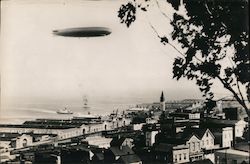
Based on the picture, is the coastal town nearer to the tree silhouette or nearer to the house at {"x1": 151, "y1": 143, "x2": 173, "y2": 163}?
the house at {"x1": 151, "y1": 143, "x2": 173, "y2": 163}

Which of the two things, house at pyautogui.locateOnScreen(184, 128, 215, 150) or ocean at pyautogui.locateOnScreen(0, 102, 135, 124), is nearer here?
ocean at pyautogui.locateOnScreen(0, 102, 135, 124)

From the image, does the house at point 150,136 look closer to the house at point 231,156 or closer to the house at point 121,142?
the house at point 121,142

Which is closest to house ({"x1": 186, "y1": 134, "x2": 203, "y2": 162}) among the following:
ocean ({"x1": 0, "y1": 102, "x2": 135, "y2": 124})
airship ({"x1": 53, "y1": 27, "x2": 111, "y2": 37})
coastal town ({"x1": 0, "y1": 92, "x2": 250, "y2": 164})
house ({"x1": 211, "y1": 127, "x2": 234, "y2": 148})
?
coastal town ({"x1": 0, "y1": 92, "x2": 250, "y2": 164})

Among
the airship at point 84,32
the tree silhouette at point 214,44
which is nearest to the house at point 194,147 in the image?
the tree silhouette at point 214,44

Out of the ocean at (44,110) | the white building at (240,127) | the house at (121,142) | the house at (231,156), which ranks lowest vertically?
the house at (231,156)

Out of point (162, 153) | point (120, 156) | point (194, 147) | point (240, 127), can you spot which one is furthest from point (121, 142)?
point (240, 127)

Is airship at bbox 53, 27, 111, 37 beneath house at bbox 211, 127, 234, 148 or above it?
above

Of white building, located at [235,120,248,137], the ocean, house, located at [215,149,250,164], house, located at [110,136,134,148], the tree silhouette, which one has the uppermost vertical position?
the tree silhouette

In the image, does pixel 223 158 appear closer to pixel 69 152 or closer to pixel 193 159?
pixel 193 159
